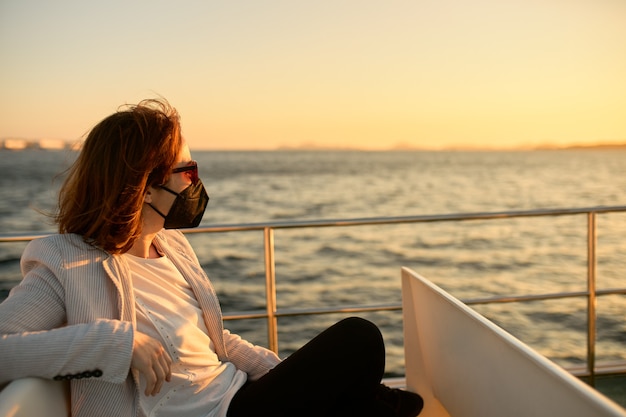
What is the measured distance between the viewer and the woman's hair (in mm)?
1319

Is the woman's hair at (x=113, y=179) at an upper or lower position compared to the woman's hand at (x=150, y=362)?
upper

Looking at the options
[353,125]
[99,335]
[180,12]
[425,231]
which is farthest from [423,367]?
[353,125]

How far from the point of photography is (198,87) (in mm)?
17203

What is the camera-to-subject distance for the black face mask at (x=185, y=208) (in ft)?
4.93

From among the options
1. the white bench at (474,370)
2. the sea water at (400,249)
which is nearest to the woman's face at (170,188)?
the sea water at (400,249)

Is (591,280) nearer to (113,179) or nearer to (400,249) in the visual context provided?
(113,179)

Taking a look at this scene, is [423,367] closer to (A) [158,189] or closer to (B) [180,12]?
(A) [158,189]

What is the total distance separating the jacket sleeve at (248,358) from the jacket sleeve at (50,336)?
47 cm

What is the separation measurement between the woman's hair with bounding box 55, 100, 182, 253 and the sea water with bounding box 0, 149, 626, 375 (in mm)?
184

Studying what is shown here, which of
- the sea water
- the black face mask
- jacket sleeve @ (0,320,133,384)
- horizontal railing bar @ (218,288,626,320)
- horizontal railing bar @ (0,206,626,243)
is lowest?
→ the sea water

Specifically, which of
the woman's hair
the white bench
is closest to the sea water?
the woman's hair

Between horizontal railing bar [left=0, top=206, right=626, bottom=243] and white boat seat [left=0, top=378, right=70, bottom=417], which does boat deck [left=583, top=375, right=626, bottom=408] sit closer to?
horizontal railing bar [left=0, top=206, right=626, bottom=243]

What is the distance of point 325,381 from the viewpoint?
4.39ft

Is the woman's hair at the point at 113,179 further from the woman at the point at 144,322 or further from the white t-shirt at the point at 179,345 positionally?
the white t-shirt at the point at 179,345
